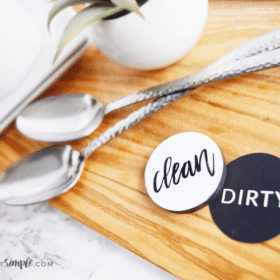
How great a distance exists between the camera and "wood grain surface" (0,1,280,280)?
0.23 m

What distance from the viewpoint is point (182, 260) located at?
0.24 metres

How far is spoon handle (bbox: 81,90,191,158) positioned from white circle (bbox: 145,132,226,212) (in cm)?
6

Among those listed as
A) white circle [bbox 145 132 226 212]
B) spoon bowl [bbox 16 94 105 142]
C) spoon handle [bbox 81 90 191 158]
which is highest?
spoon bowl [bbox 16 94 105 142]

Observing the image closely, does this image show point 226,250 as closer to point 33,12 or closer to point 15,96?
point 15,96

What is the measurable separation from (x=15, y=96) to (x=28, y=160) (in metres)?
0.12

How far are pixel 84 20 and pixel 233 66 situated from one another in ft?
0.56

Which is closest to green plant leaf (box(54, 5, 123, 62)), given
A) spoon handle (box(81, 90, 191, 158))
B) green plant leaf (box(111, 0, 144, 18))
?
green plant leaf (box(111, 0, 144, 18))

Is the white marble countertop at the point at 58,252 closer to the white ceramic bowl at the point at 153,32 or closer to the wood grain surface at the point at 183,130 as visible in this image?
the wood grain surface at the point at 183,130

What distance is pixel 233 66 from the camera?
0.30 meters

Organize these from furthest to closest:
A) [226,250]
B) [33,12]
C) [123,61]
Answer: [33,12]
[123,61]
[226,250]

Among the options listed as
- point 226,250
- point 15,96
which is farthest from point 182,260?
point 15,96

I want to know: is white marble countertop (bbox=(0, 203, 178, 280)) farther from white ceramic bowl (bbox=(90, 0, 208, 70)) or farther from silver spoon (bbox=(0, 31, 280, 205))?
white ceramic bowl (bbox=(90, 0, 208, 70))

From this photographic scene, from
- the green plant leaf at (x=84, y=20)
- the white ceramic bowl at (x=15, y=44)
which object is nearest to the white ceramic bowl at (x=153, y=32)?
the green plant leaf at (x=84, y=20)

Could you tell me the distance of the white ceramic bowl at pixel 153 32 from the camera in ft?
0.94
